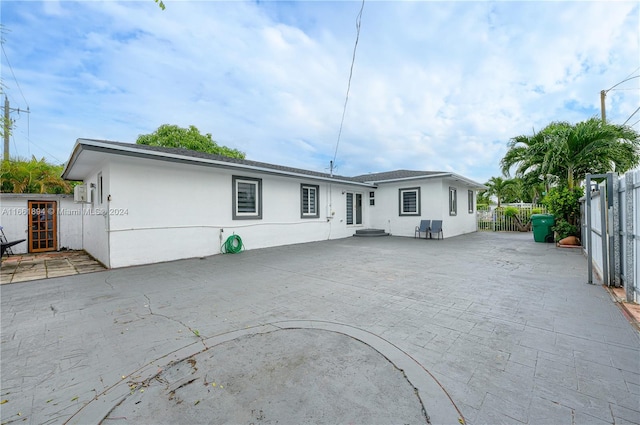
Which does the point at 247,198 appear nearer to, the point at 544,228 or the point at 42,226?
the point at 42,226

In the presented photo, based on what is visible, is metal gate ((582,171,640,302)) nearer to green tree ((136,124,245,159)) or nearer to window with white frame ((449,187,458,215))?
window with white frame ((449,187,458,215))

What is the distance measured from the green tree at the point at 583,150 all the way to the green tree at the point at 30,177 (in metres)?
19.4

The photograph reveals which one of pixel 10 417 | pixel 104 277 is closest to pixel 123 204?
pixel 104 277

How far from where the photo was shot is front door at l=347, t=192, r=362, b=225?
44.5 feet

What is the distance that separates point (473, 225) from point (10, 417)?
18240 mm

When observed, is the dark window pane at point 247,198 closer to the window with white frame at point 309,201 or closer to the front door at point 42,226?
the window with white frame at point 309,201

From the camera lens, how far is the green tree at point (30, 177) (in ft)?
34.9

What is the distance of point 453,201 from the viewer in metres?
13.3

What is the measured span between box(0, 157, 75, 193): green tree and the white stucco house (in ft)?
8.10

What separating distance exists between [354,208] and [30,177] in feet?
47.4

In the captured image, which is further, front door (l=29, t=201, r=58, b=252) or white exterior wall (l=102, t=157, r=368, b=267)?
front door (l=29, t=201, r=58, b=252)

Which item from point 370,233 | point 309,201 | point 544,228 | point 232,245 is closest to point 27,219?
point 232,245

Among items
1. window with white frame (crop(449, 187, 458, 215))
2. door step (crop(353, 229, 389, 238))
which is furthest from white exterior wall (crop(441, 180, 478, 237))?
door step (crop(353, 229, 389, 238))

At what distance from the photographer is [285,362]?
2252mm
